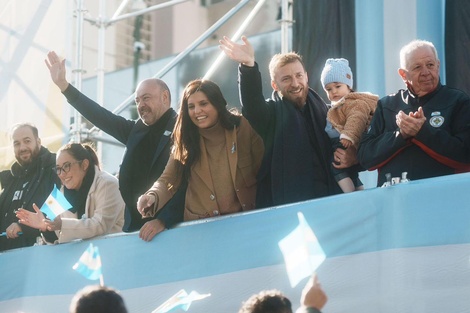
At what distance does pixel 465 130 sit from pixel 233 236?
1.21 metres

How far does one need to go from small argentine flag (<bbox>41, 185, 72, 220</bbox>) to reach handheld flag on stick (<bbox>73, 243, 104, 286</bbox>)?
494mm

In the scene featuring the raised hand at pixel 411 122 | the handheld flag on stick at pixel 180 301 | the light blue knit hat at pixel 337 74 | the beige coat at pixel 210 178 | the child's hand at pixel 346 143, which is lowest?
the handheld flag on stick at pixel 180 301

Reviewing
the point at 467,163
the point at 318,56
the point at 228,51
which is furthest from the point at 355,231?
the point at 318,56

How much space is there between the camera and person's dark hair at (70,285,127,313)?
3543 mm

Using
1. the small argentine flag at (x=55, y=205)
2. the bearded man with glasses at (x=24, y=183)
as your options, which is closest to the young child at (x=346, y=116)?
the small argentine flag at (x=55, y=205)

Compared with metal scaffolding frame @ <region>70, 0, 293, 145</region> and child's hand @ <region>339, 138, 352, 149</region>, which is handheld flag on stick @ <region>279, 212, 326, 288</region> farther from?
metal scaffolding frame @ <region>70, 0, 293, 145</region>

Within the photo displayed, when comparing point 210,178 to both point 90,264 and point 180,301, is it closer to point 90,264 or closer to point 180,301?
point 180,301

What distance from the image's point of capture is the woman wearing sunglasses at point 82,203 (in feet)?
20.1

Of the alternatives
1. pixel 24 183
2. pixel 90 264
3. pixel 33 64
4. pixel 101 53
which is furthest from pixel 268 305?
pixel 33 64

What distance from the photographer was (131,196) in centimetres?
598

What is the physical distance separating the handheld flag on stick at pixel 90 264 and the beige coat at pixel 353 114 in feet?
5.10

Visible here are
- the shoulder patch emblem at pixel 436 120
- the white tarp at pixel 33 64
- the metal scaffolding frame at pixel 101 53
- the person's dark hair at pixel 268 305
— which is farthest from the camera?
the white tarp at pixel 33 64

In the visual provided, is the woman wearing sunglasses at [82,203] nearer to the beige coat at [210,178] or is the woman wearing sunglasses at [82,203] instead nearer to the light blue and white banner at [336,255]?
the light blue and white banner at [336,255]

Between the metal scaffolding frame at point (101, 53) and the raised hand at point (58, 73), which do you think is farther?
the metal scaffolding frame at point (101, 53)
